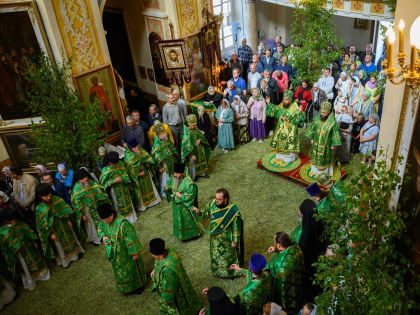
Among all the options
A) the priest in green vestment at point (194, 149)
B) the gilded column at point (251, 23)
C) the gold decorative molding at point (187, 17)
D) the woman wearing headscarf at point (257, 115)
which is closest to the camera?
the priest in green vestment at point (194, 149)

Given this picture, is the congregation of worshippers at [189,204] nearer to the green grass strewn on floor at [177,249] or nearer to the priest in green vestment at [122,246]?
the priest in green vestment at [122,246]

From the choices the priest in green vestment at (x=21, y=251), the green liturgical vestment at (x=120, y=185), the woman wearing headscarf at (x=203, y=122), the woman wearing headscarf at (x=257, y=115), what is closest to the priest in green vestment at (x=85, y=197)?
the green liturgical vestment at (x=120, y=185)

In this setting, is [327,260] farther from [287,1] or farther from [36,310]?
[287,1]

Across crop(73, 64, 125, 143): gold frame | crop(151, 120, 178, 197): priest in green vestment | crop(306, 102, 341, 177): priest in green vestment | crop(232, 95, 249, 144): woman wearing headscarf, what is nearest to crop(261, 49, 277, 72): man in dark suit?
crop(232, 95, 249, 144): woman wearing headscarf

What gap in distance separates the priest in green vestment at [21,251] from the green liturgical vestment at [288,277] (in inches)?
179

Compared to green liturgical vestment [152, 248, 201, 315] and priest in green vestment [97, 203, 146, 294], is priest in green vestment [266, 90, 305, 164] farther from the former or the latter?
green liturgical vestment [152, 248, 201, 315]

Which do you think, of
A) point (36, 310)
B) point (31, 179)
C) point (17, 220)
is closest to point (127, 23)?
point (31, 179)

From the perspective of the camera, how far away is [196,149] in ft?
33.1

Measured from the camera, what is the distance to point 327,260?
414 cm

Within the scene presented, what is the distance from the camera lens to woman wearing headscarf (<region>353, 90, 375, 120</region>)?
10359 mm

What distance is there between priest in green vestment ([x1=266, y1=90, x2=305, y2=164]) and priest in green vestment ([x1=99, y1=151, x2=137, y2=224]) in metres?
4.13

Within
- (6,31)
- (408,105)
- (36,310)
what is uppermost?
(6,31)

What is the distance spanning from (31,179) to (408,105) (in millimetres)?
7286

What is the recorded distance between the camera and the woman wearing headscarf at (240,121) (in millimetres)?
11273
